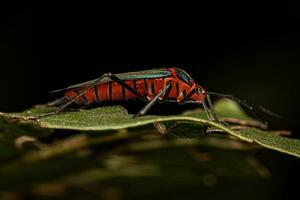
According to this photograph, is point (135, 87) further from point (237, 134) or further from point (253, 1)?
point (253, 1)

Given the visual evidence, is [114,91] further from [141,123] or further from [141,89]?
[141,123]

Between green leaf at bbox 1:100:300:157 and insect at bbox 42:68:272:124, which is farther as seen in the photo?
insect at bbox 42:68:272:124

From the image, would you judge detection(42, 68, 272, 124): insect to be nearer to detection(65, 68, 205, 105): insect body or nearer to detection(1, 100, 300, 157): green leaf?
detection(65, 68, 205, 105): insect body

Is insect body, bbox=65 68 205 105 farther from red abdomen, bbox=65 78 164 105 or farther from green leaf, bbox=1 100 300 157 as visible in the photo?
green leaf, bbox=1 100 300 157

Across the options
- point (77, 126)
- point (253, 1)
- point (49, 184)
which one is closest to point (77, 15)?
point (253, 1)

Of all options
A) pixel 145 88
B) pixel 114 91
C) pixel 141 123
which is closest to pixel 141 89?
pixel 145 88

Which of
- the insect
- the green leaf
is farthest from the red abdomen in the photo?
the green leaf
